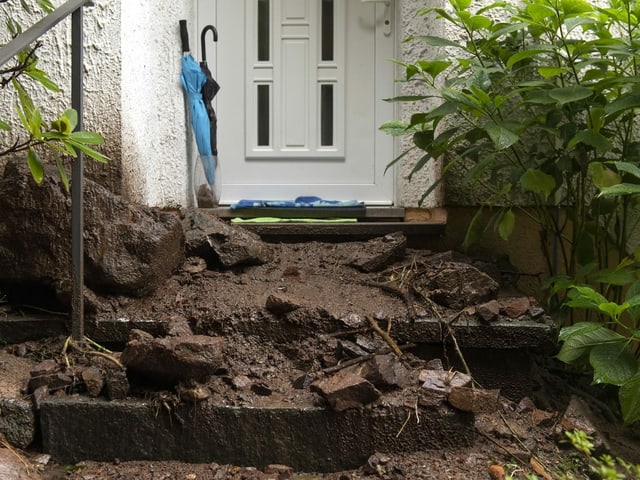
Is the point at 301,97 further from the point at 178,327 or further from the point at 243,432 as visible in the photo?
the point at 243,432

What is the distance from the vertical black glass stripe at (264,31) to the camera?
3721 millimetres

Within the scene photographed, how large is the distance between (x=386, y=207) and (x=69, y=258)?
5.57ft

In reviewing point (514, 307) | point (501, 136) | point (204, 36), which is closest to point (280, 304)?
point (514, 307)

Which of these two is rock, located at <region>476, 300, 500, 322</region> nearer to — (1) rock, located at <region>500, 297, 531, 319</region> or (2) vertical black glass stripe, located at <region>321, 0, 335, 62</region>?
(1) rock, located at <region>500, 297, 531, 319</region>

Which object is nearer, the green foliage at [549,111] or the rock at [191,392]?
the rock at [191,392]

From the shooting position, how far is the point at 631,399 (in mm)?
1806

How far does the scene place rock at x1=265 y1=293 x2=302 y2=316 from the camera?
2182 millimetres

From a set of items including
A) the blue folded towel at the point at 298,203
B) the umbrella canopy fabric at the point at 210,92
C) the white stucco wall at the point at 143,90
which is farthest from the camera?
the umbrella canopy fabric at the point at 210,92

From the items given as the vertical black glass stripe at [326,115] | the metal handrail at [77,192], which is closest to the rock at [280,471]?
the metal handrail at [77,192]

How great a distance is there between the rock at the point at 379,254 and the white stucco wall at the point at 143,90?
44cm

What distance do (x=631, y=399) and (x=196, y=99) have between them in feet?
8.35

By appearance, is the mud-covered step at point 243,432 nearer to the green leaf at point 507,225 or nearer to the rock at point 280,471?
the rock at point 280,471

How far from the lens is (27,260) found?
7.54ft

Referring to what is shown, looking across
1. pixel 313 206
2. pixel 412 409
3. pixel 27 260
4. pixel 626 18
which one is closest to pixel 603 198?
pixel 626 18
